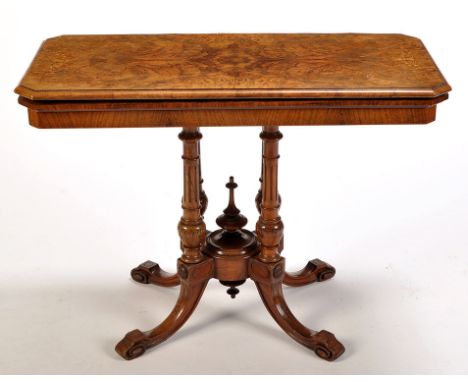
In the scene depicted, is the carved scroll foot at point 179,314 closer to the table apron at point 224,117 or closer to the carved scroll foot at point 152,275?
the carved scroll foot at point 152,275

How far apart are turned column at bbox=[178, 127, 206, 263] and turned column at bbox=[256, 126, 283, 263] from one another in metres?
0.21

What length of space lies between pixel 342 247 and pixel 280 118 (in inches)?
56.2

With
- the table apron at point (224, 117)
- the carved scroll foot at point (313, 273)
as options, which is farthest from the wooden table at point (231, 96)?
the carved scroll foot at point (313, 273)

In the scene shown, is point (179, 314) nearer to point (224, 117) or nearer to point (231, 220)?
point (231, 220)

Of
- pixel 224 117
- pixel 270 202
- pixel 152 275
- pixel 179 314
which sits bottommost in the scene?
pixel 152 275

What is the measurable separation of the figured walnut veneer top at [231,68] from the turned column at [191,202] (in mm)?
285

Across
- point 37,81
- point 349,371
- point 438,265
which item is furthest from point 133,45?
point 438,265

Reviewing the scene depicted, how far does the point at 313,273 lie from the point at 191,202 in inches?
30.4

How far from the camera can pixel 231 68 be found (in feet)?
9.02

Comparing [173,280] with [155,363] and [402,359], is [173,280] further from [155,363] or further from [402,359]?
[402,359]

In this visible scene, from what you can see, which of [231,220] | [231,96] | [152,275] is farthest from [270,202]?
[152,275]

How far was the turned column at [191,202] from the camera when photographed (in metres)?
3.01

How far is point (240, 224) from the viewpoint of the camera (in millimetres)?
3324

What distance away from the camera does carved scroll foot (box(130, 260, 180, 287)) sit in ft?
11.9
